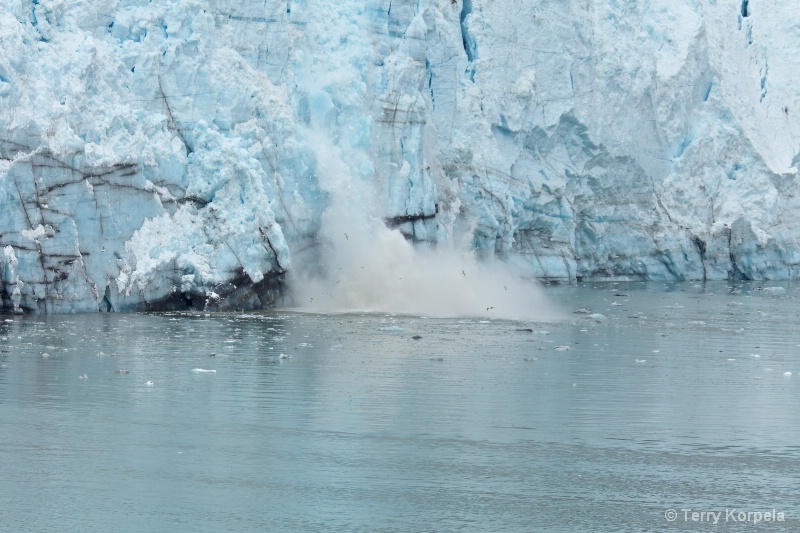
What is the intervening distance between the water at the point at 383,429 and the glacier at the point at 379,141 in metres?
1.68

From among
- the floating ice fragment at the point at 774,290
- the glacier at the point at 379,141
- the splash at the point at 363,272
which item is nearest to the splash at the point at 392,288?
the splash at the point at 363,272

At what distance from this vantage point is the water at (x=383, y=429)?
7.09 m

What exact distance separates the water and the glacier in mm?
1681

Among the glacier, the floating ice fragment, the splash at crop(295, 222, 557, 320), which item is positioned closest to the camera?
the glacier

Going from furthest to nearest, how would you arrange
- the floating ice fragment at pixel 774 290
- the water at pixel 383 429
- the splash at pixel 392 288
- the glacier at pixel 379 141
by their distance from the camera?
the floating ice fragment at pixel 774 290
the splash at pixel 392 288
the glacier at pixel 379 141
the water at pixel 383 429

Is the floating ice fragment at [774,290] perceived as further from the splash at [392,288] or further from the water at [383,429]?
the water at [383,429]

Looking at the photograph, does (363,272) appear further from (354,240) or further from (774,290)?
(774,290)

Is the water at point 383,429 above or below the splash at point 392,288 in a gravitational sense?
below

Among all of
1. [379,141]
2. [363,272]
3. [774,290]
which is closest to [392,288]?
[363,272]

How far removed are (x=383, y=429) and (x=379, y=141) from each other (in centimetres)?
1083

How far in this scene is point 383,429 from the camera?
9039mm

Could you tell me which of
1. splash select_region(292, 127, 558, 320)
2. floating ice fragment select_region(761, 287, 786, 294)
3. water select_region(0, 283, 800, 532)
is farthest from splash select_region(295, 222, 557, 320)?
floating ice fragment select_region(761, 287, 786, 294)

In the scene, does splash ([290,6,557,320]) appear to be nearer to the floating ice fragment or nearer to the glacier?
the glacier

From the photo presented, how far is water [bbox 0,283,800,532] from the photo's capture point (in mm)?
7094
